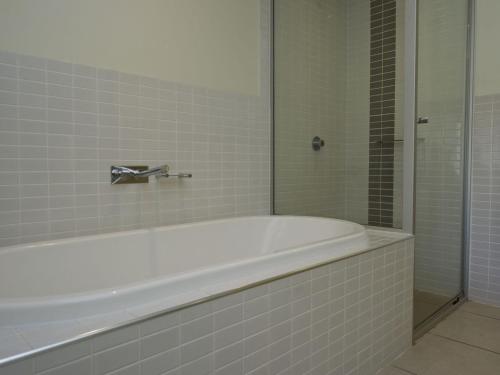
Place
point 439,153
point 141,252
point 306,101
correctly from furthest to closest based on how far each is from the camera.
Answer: point 306,101, point 439,153, point 141,252

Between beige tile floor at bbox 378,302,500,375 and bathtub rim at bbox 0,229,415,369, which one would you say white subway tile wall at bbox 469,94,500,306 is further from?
bathtub rim at bbox 0,229,415,369

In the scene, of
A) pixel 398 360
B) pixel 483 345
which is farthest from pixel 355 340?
pixel 483 345

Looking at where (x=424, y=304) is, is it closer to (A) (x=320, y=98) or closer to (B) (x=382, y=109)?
(B) (x=382, y=109)

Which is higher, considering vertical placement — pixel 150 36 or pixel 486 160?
pixel 150 36

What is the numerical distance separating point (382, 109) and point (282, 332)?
180 cm

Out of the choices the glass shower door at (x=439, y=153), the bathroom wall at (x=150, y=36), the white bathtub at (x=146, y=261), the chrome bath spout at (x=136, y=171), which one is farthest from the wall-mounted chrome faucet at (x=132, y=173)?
the glass shower door at (x=439, y=153)

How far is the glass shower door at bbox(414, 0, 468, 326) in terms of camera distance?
211cm

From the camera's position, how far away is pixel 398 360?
1.88 meters

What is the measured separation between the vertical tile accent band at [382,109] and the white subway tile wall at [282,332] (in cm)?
38

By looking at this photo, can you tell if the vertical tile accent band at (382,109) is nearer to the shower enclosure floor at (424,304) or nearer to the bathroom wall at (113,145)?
the shower enclosure floor at (424,304)

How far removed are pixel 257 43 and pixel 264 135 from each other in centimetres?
64

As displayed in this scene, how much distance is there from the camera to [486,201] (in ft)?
8.33

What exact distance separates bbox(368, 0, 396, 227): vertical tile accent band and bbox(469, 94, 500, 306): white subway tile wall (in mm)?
639

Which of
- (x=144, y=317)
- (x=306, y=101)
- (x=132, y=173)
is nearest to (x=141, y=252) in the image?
(x=132, y=173)
